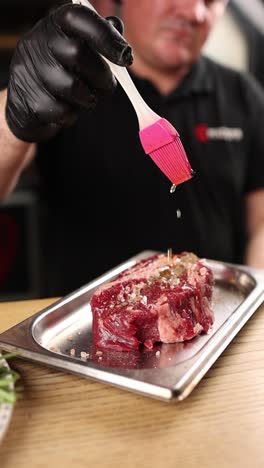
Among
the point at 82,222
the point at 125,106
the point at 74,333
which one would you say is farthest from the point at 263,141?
the point at 74,333

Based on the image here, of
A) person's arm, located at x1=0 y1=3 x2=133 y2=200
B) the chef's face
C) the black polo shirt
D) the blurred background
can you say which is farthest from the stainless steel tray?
the blurred background

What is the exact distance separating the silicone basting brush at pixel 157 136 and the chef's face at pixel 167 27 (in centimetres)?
114

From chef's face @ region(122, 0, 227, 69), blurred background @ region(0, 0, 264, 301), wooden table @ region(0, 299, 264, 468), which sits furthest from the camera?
blurred background @ region(0, 0, 264, 301)

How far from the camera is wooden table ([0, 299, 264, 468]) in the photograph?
918 millimetres

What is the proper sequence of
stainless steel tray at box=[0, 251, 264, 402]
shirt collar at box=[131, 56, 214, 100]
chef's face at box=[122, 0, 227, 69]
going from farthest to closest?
shirt collar at box=[131, 56, 214, 100]
chef's face at box=[122, 0, 227, 69]
stainless steel tray at box=[0, 251, 264, 402]

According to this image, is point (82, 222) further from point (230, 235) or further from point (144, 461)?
point (144, 461)

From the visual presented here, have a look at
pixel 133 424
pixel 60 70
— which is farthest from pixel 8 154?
pixel 133 424

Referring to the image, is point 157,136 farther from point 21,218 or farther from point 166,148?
point 21,218

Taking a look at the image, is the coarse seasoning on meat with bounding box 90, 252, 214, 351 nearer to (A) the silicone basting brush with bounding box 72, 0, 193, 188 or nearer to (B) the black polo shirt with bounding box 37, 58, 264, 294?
(A) the silicone basting brush with bounding box 72, 0, 193, 188

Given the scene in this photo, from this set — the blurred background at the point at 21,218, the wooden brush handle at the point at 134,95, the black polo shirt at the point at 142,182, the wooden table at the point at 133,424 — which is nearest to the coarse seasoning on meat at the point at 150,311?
the wooden table at the point at 133,424

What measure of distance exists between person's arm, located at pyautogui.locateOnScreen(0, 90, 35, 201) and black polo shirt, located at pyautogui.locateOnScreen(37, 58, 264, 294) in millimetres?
511

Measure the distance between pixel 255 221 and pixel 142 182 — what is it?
64 centimetres

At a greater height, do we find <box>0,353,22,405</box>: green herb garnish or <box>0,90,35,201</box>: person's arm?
<box>0,90,35,201</box>: person's arm

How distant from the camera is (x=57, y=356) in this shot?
1.14m
